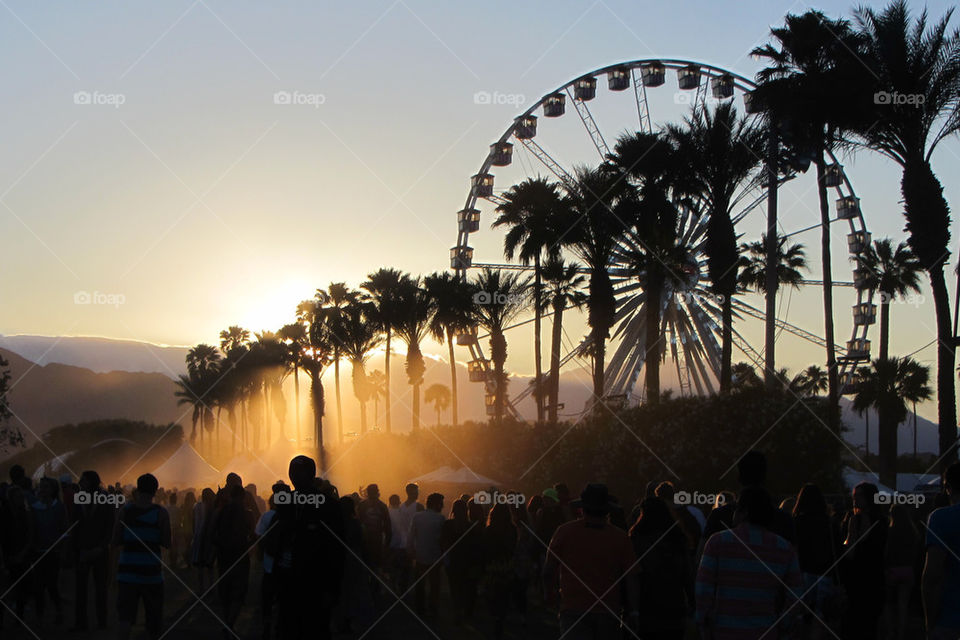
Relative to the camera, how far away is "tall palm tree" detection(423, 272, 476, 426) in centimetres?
5094

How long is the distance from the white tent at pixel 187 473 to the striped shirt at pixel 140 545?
116ft

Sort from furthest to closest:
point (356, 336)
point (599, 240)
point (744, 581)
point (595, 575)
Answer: point (356, 336)
point (599, 240)
point (595, 575)
point (744, 581)

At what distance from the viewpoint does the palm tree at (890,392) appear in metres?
47.4

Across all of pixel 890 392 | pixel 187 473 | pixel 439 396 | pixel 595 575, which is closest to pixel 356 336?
pixel 187 473

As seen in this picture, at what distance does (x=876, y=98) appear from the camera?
1024 inches

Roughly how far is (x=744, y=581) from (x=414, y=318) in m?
52.7

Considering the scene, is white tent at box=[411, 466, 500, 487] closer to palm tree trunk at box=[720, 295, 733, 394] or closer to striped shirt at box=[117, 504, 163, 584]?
palm tree trunk at box=[720, 295, 733, 394]

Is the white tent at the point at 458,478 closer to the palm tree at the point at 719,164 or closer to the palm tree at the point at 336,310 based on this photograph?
the palm tree at the point at 719,164

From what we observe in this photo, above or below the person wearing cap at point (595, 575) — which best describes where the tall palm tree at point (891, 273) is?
above

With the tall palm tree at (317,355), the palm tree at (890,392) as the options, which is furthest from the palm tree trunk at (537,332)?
the tall palm tree at (317,355)

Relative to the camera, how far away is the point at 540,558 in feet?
48.5

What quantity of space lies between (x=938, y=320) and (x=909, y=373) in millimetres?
50043

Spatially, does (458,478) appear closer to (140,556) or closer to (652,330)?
(652,330)

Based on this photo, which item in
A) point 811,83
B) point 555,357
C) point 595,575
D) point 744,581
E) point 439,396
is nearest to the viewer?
point 744,581
